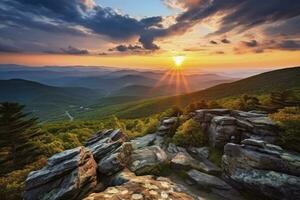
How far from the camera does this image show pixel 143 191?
14.5 m

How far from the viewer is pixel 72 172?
53.4ft

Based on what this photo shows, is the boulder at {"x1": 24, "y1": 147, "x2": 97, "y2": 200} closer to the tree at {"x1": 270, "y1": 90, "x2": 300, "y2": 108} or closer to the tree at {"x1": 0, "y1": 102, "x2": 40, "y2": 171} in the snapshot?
the tree at {"x1": 0, "y1": 102, "x2": 40, "y2": 171}

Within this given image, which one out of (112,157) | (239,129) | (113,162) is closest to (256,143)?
(239,129)

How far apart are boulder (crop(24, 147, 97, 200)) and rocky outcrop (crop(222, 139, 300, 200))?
1008 cm

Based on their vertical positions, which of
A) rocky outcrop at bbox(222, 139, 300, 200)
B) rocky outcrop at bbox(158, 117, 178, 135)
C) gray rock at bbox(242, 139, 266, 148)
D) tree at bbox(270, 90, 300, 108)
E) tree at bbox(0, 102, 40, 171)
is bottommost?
tree at bbox(0, 102, 40, 171)

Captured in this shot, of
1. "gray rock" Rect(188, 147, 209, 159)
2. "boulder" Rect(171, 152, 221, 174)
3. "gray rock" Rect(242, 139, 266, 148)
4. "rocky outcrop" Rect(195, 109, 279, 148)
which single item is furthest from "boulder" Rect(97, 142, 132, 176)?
"gray rock" Rect(242, 139, 266, 148)

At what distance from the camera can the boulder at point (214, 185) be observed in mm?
15837

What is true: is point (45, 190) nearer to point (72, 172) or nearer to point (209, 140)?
point (72, 172)

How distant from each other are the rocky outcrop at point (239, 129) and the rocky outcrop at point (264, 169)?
329 cm

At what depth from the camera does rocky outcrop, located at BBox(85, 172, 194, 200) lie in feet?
45.1

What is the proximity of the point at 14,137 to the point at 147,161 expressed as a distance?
27.2 m

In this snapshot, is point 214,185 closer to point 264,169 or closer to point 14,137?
point 264,169

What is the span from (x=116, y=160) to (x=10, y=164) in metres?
27.2

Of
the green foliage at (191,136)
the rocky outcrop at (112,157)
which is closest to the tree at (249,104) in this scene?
the green foliage at (191,136)
